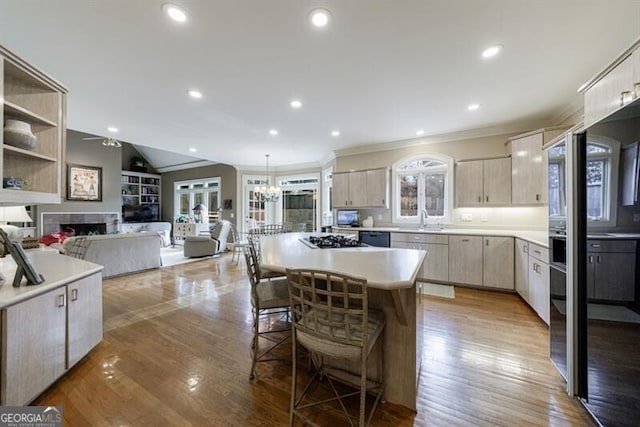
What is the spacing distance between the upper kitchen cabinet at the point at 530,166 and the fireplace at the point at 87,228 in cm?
1080

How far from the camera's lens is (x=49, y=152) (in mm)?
2037

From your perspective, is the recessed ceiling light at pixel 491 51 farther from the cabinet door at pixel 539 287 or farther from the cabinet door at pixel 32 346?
the cabinet door at pixel 32 346

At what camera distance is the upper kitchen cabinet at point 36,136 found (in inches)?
69.5

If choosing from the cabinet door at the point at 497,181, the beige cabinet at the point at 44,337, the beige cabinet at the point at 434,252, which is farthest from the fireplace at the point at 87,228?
the cabinet door at the point at 497,181

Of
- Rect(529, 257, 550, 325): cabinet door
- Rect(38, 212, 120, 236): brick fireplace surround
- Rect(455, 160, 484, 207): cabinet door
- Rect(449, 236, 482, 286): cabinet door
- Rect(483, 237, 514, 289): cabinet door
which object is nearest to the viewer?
Rect(529, 257, 550, 325): cabinet door

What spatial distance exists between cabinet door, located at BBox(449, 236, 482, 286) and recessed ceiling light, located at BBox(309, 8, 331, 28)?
139 inches

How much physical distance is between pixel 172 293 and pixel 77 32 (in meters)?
3.35

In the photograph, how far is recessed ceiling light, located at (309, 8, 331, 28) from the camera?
184cm

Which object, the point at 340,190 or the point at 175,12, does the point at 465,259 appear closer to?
the point at 340,190

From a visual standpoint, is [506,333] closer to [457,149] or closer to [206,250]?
[457,149]

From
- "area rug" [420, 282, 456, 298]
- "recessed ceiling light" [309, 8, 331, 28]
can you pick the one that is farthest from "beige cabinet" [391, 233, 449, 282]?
"recessed ceiling light" [309, 8, 331, 28]

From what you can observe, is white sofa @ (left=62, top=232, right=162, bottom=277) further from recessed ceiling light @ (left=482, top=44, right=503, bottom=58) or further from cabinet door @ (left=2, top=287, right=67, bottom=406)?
recessed ceiling light @ (left=482, top=44, right=503, bottom=58)

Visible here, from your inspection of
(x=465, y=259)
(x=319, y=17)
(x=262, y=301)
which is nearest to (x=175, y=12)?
(x=319, y=17)

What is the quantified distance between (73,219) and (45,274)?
753 cm
